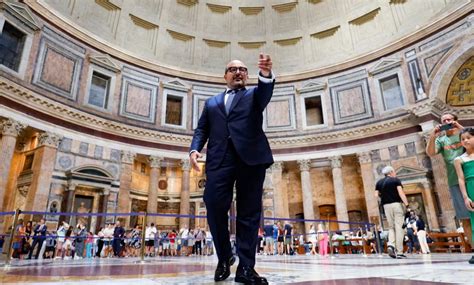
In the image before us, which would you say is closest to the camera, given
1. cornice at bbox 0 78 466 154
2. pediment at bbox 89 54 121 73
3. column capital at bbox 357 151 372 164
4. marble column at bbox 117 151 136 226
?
cornice at bbox 0 78 466 154

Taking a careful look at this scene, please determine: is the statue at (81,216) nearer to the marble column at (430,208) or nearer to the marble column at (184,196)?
the marble column at (184,196)

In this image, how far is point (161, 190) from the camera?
2045 cm

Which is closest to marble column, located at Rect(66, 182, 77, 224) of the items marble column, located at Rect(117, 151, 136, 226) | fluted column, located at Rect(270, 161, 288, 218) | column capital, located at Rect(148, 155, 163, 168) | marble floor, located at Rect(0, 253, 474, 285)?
marble column, located at Rect(117, 151, 136, 226)

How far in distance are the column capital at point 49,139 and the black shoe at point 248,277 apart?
551 inches

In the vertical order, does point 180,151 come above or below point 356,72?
below

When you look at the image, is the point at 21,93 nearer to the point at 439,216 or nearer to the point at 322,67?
the point at 322,67

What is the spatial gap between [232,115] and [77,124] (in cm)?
1452

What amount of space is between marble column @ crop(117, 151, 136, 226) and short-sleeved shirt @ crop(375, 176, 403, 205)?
42.7ft

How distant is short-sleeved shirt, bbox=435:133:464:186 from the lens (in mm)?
4090

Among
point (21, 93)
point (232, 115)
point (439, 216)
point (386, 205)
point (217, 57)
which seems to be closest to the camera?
point (232, 115)

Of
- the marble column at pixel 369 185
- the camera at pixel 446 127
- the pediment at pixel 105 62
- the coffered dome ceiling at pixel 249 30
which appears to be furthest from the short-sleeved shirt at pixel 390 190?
the pediment at pixel 105 62

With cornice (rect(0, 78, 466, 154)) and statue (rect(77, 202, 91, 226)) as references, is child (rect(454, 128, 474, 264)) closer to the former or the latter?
cornice (rect(0, 78, 466, 154))

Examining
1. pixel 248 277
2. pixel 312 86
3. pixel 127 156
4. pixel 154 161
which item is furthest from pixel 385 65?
pixel 248 277

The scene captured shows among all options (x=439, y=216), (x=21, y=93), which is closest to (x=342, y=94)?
(x=439, y=216)
